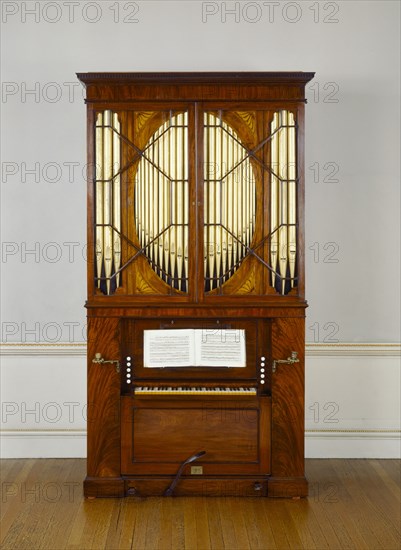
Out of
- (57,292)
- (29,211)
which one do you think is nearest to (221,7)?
A: (29,211)

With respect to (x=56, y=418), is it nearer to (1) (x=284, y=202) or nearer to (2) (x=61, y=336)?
(2) (x=61, y=336)

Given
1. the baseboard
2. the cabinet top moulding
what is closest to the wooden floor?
the baseboard

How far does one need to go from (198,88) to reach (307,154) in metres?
1.10

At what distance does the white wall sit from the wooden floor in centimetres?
64

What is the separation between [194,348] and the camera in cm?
403

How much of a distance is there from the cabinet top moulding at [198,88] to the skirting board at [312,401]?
1751 millimetres

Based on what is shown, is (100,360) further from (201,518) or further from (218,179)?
(218,179)

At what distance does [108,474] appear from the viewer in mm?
4039

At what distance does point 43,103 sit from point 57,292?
129cm

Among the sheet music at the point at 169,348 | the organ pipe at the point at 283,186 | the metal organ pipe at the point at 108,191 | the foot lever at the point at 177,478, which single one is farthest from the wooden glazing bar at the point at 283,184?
the foot lever at the point at 177,478

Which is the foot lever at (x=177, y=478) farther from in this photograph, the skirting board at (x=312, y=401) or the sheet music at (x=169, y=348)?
the skirting board at (x=312, y=401)

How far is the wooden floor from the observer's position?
3424 millimetres

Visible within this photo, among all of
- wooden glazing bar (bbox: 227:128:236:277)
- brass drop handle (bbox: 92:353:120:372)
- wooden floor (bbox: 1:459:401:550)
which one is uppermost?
wooden glazing bar (bbox: 227:128:236:277)

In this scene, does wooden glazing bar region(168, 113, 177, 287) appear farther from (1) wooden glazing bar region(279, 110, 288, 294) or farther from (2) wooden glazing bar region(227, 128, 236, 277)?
(1) wooden glazing bar region(279, 110, 288, 294)
